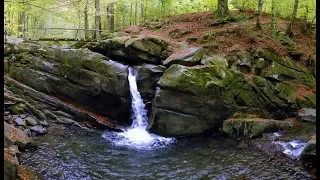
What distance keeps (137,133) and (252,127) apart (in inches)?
255

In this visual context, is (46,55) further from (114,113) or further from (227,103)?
(227,103)

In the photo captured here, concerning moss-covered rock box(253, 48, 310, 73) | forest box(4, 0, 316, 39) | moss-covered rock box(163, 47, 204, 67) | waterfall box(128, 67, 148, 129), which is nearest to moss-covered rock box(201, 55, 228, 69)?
moss-covered rock box(163, 47, 204, 67)

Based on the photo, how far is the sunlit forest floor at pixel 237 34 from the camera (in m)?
18.8

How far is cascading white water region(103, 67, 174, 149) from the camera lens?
15.5 metres

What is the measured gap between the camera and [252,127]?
14844 millimetres

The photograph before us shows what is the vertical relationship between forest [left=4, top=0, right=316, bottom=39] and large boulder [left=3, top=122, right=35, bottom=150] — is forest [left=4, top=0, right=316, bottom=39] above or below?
above

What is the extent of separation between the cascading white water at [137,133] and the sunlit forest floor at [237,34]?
203 inches

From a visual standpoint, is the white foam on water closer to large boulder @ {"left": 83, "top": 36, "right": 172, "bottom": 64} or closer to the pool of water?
the pool of water

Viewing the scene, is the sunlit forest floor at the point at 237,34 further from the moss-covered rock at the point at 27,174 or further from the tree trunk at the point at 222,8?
the moss-covered rock at the point at 27,174

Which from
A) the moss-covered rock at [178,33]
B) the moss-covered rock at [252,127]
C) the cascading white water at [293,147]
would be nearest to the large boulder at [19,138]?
the moss-covered rock at [252,127]

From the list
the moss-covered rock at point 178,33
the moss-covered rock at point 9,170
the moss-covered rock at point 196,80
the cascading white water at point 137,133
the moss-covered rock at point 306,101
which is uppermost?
the moss-covered rock at point 178,33

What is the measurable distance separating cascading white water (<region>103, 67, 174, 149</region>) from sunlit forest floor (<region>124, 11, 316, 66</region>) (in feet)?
16.9

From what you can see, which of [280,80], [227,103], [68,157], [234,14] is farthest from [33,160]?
[234,14]

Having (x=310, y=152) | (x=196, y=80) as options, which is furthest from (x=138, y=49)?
Answer: (x=310, y=152)
